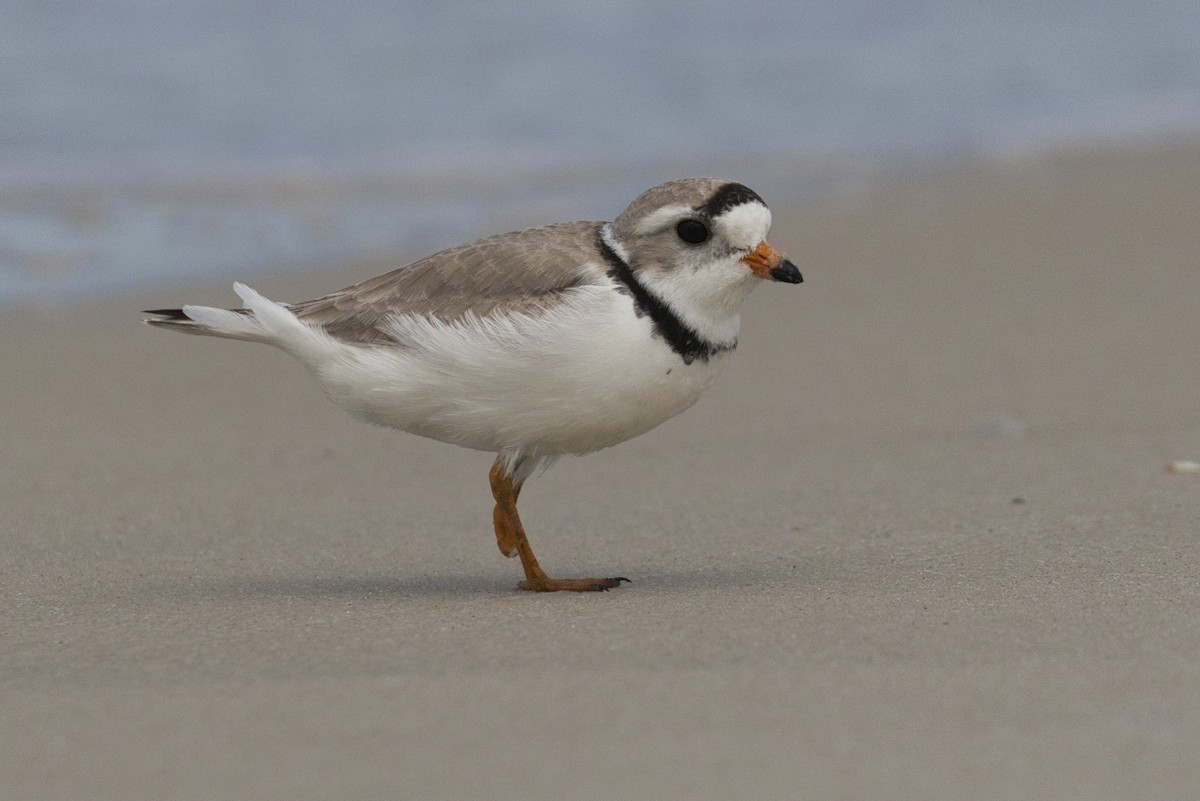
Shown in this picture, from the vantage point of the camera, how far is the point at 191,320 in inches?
204

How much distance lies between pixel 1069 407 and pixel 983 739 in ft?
13.9

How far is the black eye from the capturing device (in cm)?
479

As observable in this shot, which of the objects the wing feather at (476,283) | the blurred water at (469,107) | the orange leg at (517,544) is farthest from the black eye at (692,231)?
the blurred water at (469,107)

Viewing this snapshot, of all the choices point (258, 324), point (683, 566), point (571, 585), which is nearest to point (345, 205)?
point (258, 324)

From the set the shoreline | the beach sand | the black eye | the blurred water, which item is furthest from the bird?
the blurred water

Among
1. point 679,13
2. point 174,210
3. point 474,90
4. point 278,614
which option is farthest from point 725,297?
point 679,13

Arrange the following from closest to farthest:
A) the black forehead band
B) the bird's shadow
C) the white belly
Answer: the white belly → the black forehead band → the bird's shadow

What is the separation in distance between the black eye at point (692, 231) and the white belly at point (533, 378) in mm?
270

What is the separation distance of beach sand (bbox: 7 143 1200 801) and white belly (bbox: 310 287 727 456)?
19.6 inches

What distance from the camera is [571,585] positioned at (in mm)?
4957

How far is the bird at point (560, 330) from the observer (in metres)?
4.69

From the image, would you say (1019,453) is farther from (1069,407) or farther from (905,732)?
(905,732)

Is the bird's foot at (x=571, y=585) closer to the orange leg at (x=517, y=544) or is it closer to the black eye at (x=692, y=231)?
the orange leg at (x=517, y=544)

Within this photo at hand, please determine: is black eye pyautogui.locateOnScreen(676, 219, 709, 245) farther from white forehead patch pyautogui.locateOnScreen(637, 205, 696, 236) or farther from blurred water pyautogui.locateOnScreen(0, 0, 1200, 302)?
blurred water pyautogui.locateOnScreen(0, 0, 1200, 302)
